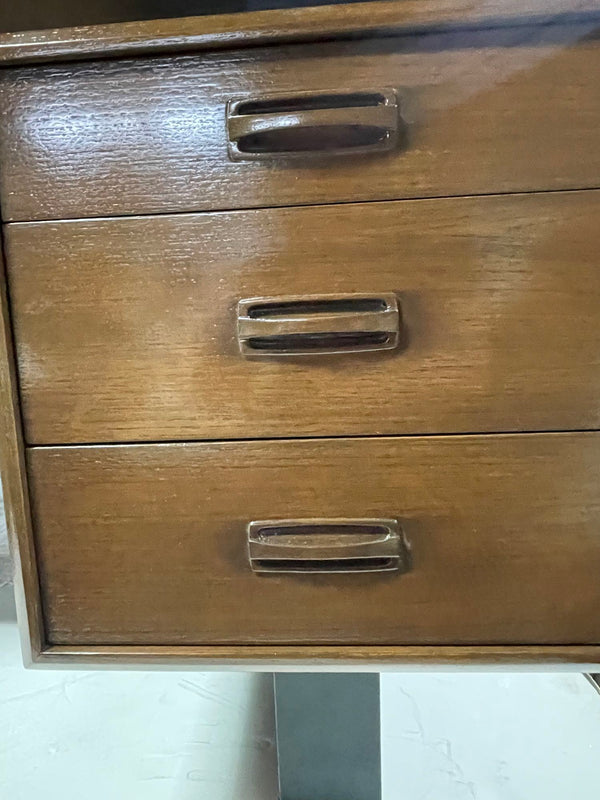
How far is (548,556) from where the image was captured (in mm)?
553

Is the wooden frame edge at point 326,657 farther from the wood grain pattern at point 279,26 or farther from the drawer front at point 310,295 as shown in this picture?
the wood grain pattern at point 279,26

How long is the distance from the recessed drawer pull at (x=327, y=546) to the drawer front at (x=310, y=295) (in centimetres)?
8

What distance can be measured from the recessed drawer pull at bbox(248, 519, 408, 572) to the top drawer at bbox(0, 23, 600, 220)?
0.27 m

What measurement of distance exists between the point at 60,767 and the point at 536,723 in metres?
0.62

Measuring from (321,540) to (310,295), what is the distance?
0.68 ft

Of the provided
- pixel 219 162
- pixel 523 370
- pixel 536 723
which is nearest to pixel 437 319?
pixel 523 370

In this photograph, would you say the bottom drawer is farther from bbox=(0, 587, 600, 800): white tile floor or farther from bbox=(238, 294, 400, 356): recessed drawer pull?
bbox=(0, 587, 600, 800): white tile floor

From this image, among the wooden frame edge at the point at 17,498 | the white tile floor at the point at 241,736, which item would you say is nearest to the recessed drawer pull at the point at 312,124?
the wooden frame edge at the point at 17,498

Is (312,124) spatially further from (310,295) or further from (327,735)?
(327,735)

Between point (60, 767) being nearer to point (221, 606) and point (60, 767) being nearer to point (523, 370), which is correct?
point (221, 606)

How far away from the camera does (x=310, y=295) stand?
1.77 ft

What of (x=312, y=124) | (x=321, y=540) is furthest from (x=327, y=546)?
(x=312, y=124)

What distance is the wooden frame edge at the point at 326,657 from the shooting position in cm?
56

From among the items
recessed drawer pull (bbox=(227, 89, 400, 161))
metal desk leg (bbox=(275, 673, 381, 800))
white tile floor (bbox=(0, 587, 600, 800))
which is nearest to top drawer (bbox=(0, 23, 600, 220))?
recessed drawer pull (bbox=(227, 89, 400, 161))
